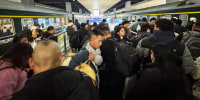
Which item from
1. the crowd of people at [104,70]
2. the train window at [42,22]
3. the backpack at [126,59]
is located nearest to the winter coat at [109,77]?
the crowd of people at [104,70]

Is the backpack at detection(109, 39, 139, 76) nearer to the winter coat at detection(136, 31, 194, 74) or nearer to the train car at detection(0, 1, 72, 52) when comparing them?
the winter coat at detection(136, 31, 194, 74)

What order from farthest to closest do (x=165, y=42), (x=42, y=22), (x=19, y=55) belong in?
(x=42, y=22), (x=165, y=42), (x=19, y=55)

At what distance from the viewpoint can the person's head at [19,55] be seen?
1813mm

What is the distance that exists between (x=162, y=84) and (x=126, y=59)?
119 cm

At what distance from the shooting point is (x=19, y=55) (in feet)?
6.18

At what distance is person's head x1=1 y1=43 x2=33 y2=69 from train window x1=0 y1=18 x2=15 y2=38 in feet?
13.9

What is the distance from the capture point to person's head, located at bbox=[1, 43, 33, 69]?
1813 millimetres

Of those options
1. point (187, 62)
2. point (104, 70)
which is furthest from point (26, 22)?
point (187, 62)

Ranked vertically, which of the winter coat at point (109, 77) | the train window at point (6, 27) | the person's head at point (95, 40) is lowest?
the winter coat at point (109, 77)

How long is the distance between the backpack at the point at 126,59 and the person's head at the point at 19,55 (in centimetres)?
140

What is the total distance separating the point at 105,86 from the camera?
316 centimetres

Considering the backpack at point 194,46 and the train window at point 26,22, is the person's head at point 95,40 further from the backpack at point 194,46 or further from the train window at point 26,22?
the train window at point 26,22

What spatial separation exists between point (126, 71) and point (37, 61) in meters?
A: 1.48

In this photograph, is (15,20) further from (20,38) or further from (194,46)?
(194,46)
